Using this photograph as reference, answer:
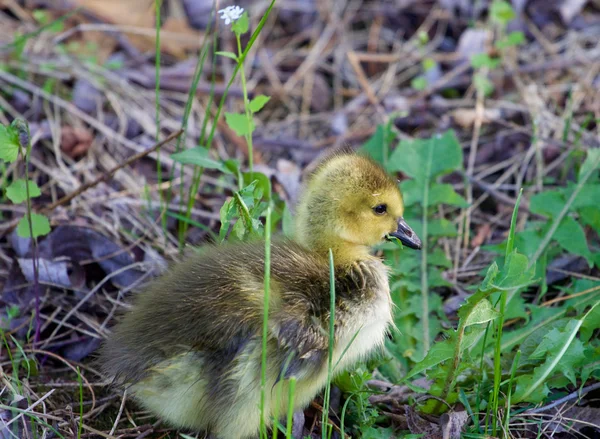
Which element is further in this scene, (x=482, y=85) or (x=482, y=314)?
(x=482, y=85)

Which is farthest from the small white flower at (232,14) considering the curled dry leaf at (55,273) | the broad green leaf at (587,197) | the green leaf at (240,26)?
the broad green leaf at (587,197)

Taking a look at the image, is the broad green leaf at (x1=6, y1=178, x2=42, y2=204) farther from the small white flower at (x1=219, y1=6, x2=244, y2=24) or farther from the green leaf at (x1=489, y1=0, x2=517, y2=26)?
the green leaf at (x1=489, y1=0, x2=517, y2=26)

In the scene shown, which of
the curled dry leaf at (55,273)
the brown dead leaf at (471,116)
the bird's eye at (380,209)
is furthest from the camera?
the brown dead leaf at (471,116)

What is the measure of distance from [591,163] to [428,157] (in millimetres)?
661

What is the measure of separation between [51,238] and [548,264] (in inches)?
79.8

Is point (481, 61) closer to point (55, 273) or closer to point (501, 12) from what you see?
point (501, 12)

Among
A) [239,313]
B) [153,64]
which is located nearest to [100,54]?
[153,64]

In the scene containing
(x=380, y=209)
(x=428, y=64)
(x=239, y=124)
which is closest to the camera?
(x=380, y=209)

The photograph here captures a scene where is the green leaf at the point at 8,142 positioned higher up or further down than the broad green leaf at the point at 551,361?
higher up

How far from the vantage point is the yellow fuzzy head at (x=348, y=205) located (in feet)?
8.03

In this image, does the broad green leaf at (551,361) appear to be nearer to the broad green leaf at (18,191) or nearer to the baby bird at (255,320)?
the baby bird at (255,320)

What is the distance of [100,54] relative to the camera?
170 inches

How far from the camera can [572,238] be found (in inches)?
114

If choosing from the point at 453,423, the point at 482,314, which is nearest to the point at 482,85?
the point at 482,314
